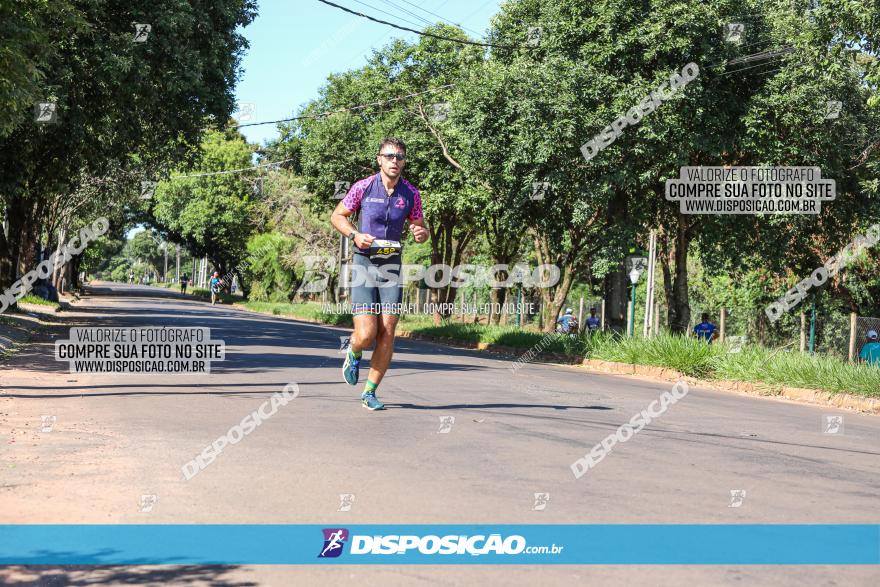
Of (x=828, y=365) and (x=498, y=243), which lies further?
(x=498, y=243)

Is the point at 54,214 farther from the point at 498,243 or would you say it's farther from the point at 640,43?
the point at 640,43

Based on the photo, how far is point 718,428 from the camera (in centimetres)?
977

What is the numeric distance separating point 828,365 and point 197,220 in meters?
57.2

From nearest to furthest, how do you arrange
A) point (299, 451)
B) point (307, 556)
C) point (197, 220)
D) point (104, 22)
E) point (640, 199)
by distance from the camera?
1. point (307, 556)
2. point (299, 451)
3. point (104, 22)
4. point (640, 199)
5. point (197, 220)

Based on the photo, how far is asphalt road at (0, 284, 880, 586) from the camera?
14.1ft

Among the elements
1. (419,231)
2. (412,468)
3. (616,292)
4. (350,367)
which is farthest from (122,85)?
(412,468)

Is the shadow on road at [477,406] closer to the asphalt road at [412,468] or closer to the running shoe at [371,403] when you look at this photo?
the asphalt road at [412,468]

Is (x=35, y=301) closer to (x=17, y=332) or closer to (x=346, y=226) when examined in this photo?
(x=17, y=332)

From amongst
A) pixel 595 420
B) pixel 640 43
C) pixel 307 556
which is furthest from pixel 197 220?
pixel 307 556

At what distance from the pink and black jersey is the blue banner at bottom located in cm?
450

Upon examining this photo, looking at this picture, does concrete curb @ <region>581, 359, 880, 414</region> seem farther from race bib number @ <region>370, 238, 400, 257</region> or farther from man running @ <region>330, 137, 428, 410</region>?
race bib number @ <region>370, 238, 400, 257</region>

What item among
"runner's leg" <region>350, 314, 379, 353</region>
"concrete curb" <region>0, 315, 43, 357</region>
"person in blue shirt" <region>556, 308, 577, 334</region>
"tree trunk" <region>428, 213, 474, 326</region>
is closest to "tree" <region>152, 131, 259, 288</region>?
"tree trunk" <region>428, 213, 474, 326</region>

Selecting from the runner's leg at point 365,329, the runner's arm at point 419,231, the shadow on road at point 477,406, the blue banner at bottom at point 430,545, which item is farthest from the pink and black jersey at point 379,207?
the blue banner at bottom at point 430,545

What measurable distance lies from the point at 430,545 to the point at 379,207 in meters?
4.92
